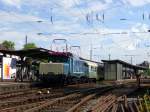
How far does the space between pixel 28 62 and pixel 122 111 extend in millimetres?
37940

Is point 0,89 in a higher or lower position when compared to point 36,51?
lower

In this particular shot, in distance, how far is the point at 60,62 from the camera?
1652 inches

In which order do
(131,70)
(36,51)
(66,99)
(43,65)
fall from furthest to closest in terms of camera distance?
(131,70)
(36,51)
(43,65)
(66,99)

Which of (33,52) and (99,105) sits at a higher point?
(33,52)

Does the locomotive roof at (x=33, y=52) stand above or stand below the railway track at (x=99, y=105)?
above

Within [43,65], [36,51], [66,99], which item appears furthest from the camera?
[36,51]

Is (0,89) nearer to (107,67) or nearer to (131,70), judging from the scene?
(107,67)

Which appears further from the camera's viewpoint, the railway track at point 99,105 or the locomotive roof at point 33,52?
the locomotive roof at point 33,52

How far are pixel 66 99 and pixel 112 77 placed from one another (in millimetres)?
50719

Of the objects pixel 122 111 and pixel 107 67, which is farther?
pixel 107 67

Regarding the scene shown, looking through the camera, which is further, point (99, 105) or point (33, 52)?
point (33, 52)

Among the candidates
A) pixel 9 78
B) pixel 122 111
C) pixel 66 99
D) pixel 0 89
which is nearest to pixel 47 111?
pixel 122 111

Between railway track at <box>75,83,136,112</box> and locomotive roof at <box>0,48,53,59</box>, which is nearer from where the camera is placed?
railway track at <box>75,83,136,112</box>

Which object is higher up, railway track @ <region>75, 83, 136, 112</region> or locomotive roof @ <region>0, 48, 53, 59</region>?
locomotive roof @ <region>0, 48, 53, 59</region>
